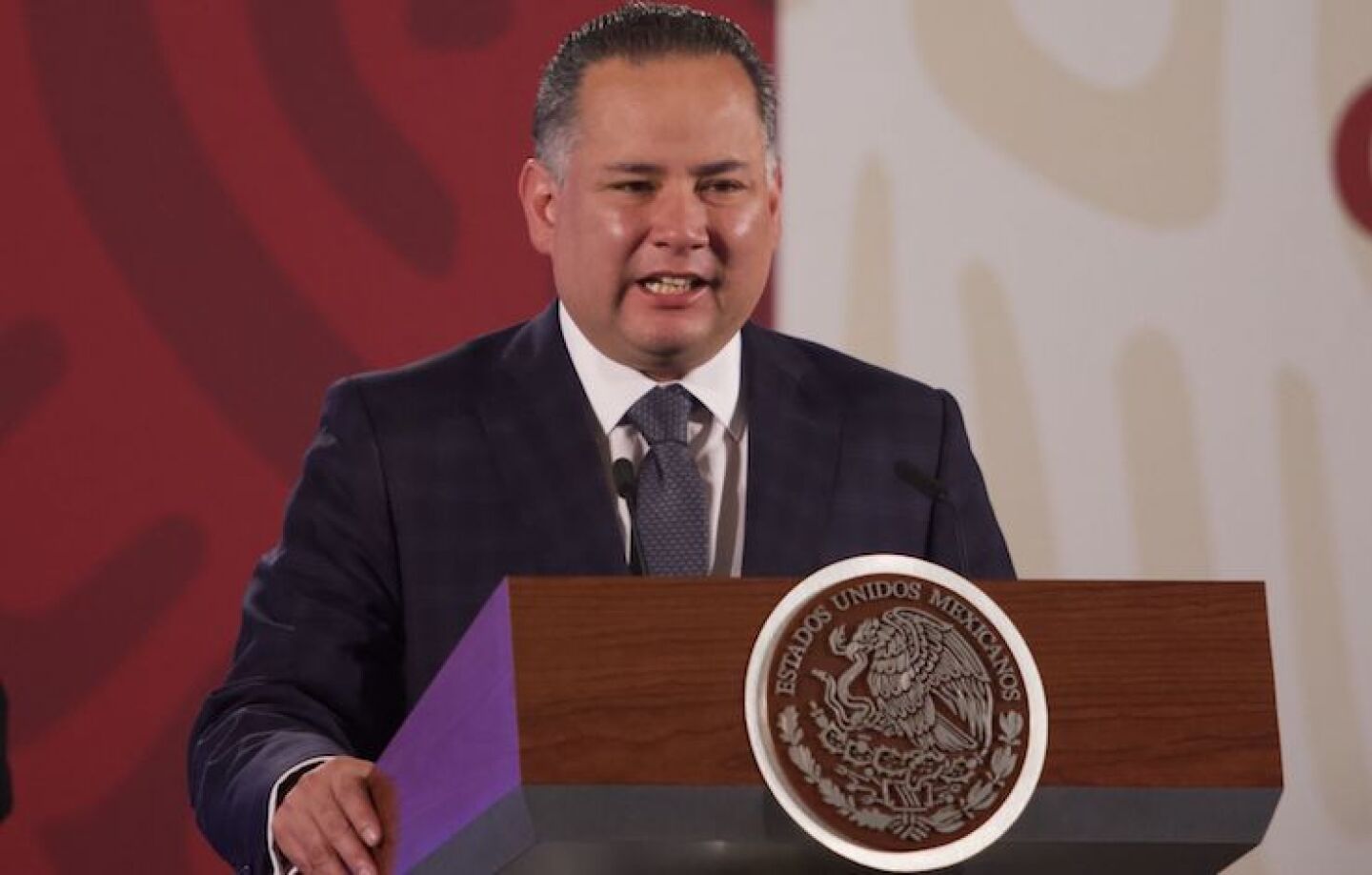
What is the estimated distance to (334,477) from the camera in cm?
213

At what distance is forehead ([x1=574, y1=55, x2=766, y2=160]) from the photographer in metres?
2.07

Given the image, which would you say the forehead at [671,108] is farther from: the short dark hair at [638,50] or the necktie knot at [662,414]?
the necktie knot at [662,414]

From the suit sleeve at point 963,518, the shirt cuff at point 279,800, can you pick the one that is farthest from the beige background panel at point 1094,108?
the shirt cuff at point 279,800

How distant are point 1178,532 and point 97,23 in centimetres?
168

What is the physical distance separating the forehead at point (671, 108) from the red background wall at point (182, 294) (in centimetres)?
101

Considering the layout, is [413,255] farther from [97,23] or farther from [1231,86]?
[1231,86]

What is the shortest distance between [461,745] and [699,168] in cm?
85

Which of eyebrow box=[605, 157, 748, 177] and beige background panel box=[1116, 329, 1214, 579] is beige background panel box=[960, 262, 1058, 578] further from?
eyebrow box=[605, 157, 748, 177]

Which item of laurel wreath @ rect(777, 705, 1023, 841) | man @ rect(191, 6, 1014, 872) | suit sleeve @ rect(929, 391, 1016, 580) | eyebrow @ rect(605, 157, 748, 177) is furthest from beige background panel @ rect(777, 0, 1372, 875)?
laurel wreath @ rect(777, 705, 1023, 841)

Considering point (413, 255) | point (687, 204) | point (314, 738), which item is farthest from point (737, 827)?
point (413, 255)

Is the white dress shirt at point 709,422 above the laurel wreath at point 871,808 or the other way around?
above

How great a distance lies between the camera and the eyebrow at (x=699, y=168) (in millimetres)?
2070

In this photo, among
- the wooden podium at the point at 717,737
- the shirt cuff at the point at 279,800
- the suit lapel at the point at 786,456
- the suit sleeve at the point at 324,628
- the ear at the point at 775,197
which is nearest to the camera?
the wooden podium at the point at 717,737

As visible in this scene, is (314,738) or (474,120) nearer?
(314,738)
